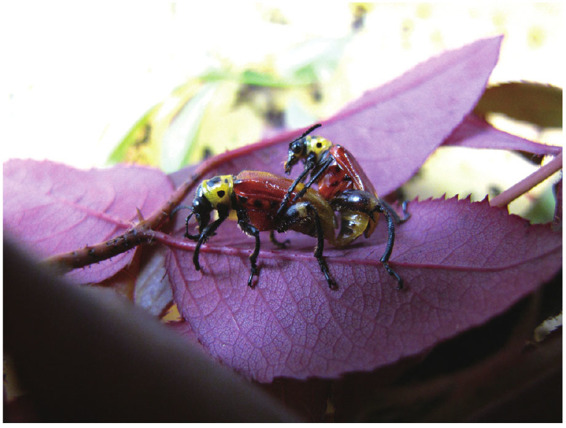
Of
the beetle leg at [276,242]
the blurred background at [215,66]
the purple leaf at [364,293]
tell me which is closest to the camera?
the purple leaf at [364,293]

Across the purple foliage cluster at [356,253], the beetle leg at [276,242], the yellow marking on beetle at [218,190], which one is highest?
the yellow marking on beetle at [218,190]

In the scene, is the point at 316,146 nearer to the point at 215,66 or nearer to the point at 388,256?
the point at 388,256

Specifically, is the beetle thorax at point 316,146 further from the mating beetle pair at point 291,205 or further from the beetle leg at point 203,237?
the beetle leg at point 203,237

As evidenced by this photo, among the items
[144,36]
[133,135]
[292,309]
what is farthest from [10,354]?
[144,36]

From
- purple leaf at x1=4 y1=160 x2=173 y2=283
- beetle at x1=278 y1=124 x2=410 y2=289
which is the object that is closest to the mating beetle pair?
beetle at x1=278 y1=124 x2=410 y2=289

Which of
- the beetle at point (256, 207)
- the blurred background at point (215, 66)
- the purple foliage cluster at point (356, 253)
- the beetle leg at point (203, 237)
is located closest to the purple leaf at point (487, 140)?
the purple foliage cluster at point (356, 253)

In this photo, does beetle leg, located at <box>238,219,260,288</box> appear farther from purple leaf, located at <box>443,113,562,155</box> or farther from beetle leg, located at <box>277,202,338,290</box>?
purple leaf, located at <box>443,113,562,155</box>
